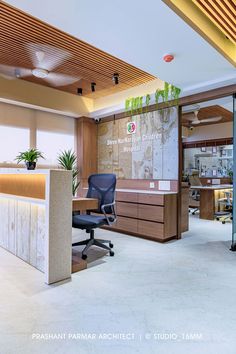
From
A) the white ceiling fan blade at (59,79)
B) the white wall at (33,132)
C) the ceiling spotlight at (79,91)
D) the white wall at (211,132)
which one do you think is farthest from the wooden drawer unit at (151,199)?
the white wall at (211,132)

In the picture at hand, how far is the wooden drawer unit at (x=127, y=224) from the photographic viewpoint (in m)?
5.01

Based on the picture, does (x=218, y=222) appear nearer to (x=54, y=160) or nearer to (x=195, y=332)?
(x=54, y=160)

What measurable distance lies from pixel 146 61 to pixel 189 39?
757 mm

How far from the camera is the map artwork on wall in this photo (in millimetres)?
5078

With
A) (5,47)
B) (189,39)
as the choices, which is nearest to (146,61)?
(189,39)

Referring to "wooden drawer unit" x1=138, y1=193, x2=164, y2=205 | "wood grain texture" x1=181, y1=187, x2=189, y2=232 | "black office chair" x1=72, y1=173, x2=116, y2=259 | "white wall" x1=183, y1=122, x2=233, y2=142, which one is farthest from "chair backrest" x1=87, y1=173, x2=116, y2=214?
"white wall" x1=183, y1=122, x2=233, y2=142

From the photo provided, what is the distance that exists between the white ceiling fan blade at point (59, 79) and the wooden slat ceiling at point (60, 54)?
91 mm

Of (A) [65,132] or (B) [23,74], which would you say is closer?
(B) [23,74]

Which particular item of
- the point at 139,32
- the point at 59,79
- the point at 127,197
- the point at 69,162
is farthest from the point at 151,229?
the point at 59,79

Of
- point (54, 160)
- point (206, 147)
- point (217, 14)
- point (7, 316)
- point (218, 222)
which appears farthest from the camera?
point (206, 147)

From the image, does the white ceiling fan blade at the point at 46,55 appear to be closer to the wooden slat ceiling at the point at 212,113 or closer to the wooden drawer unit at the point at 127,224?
the wooden drawer unit at the point at 127,224

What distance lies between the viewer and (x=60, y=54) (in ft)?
13.5

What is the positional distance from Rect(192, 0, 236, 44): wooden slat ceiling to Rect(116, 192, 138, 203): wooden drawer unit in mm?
3154

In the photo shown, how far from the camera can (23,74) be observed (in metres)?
5.01
